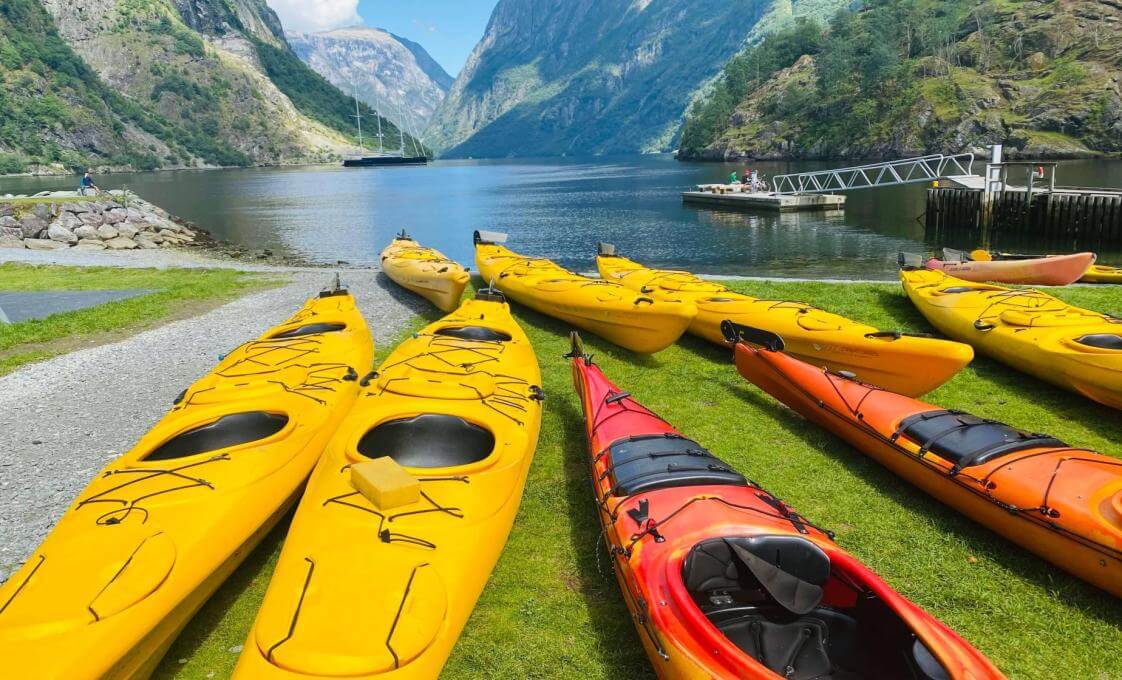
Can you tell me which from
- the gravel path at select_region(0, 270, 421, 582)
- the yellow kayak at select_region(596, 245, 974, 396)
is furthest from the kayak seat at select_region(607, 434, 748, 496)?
the gravel path at select_region(0, 270, 421, 582)

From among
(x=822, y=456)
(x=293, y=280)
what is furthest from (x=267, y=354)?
(x=293, y=280)

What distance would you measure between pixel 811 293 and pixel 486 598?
11.5 meters

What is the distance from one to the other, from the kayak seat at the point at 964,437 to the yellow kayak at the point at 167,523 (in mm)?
6628

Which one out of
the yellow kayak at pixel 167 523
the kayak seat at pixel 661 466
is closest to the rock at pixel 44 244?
the yellow kayak at pixel 167 523

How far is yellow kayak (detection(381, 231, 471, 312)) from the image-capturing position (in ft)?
44.8

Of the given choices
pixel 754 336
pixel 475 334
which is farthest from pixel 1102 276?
pixel 475 334

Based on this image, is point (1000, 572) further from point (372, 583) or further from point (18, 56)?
point (18, 56)

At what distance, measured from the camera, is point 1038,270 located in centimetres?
1488

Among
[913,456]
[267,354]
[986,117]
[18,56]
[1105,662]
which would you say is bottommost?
[1105,662]

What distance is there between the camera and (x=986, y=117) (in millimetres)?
81500

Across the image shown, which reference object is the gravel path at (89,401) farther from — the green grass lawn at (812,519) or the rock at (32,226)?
the rock at (32,226)

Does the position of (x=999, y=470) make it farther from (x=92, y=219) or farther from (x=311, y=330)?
(x=92, y=219)

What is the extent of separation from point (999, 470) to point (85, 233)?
1385 inches

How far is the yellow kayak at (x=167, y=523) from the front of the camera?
3773 millimetres
